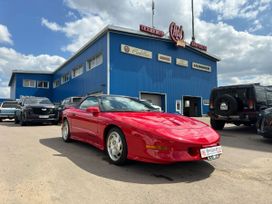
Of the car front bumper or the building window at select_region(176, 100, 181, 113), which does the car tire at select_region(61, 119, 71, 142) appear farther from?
the building window at select_region(176, 100, 181, 113)

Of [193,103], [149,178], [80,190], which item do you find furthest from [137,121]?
[193,103]

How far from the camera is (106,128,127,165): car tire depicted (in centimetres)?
463

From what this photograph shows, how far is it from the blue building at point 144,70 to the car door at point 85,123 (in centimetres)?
1493

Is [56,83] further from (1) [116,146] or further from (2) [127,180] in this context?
(2) [127,180]

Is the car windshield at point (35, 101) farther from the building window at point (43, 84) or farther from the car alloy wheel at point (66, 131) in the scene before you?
the building window at point (43, 84)

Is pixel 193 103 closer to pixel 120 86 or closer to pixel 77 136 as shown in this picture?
pixel 120 86

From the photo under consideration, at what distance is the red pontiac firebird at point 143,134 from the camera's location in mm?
4074

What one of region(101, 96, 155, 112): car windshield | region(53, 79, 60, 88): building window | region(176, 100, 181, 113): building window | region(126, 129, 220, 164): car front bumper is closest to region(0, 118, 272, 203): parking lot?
region(126, 129, 220, 164): car front bumper

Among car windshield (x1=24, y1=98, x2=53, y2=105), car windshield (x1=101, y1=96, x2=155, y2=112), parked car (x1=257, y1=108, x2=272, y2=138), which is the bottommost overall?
parked car (x1=257, y1=108, x2=272, y2=138)

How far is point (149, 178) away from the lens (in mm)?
4121

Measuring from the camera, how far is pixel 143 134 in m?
4.28

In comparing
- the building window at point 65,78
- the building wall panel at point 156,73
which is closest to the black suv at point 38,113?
the building wall panel at point 156,73

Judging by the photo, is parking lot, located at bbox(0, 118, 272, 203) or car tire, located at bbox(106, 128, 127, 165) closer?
parking lot, located at bbox(0, 118, 272, 203)

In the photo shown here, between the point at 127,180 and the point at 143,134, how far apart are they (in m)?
0.74
